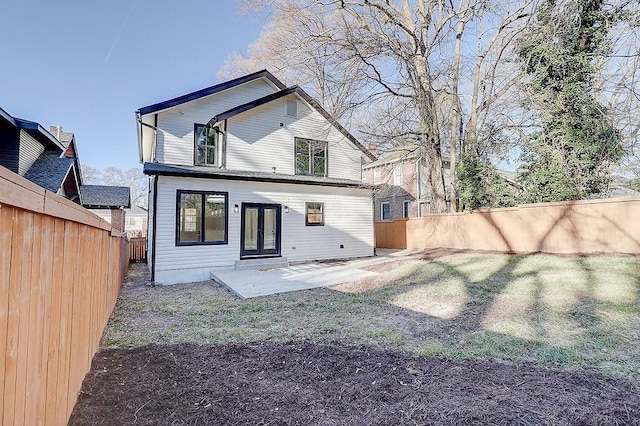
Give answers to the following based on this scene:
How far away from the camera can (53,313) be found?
5.86ft

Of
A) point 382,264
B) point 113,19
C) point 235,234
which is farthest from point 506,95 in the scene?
point 113,19

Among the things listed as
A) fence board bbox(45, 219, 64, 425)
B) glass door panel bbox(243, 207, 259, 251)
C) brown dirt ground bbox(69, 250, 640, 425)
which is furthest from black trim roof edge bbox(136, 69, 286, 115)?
fence board bbox(45, 219, 64, 425)

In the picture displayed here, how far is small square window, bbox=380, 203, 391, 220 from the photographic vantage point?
2227 centimetres

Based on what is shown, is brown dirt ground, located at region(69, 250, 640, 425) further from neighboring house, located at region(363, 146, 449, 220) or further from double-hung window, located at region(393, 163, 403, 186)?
double-hung window, located at region(393, 163, 403, 186)

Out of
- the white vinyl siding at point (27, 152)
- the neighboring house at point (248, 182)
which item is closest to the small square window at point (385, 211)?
the neighboring house at point (248, 182)

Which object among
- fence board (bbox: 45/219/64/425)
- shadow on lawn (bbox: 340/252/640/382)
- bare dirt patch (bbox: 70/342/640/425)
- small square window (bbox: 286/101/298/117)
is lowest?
bare dirt patch (bbox: 70/342/640/425)

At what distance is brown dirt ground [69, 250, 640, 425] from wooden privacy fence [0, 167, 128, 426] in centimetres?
52

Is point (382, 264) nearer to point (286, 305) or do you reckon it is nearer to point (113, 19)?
point (286, 305)

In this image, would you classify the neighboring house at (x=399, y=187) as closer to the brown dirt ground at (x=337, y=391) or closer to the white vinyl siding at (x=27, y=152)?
the white vinyl siding at (x=27, y=152)

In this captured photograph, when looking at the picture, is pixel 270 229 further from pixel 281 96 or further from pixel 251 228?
pixel 281 96

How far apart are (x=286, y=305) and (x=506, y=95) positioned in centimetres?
1205

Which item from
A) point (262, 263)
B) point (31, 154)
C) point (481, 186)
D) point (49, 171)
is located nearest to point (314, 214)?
point (262, 263)

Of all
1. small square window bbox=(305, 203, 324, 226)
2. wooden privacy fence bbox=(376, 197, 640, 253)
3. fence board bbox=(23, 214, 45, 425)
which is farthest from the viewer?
small square window bbox=(305, 203, 324, 226)

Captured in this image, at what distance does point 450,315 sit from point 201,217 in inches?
288
